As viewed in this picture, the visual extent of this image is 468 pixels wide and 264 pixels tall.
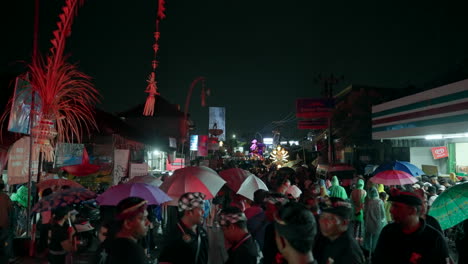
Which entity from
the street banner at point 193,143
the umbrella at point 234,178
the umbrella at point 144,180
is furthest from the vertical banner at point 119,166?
the street banner at point 193,143

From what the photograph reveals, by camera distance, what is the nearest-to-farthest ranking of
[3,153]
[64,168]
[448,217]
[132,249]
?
[132,249] < [448,217] < [3,153] < [64,168]

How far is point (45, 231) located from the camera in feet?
20.2

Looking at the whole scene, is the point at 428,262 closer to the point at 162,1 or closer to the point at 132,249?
the point at 132,249

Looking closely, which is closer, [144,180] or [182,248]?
[182,248]

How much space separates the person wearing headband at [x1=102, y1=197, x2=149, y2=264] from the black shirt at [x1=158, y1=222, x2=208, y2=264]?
26 centimetres

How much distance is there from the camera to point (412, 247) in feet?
12.0

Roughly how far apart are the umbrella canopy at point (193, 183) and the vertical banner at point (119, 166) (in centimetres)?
738

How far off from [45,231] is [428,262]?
20.9 ft

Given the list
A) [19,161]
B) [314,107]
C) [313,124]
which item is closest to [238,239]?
[19,161]

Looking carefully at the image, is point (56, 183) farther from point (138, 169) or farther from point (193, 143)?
point (193, 143)

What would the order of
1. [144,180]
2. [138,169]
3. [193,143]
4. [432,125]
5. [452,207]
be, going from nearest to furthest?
[452,207]
[144,180]
[138,169]
[432,125]
[193,143]

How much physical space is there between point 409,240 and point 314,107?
23863 mm

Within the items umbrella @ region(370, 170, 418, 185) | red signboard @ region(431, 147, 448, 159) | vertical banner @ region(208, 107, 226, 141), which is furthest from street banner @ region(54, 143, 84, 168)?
vertical banner @ region(208, 107, 226, 141)

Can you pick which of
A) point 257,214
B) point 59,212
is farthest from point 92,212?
point 257,214
